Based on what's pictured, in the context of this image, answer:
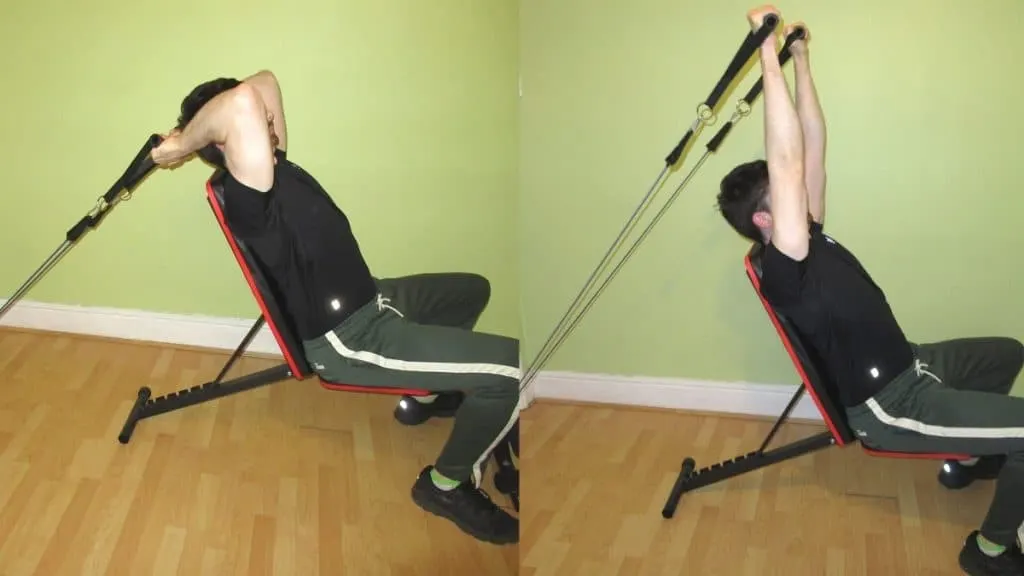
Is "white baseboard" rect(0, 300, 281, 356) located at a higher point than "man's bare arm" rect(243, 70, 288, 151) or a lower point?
lower

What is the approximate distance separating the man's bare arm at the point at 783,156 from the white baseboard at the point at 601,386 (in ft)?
1.54

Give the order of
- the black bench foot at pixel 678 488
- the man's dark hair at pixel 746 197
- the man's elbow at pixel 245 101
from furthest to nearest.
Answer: the black bench foot at pixel 678 488 < the man's dark hair at pixel 746 197 < the man's elbow at pixel 245 101

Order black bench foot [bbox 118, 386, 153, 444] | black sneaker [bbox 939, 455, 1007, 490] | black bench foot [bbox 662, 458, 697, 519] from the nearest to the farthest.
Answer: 1. black bench foot [bbox 118, 386, 153, 444]
2. black sneaker [bbox 939, 455, 1007, 490]
3. black bench foot [bbox 662, 458, 697, 519]

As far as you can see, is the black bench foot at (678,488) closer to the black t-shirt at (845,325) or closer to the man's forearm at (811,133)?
the black t-shirt at (845,325)

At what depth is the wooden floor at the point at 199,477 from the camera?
52.5 inches

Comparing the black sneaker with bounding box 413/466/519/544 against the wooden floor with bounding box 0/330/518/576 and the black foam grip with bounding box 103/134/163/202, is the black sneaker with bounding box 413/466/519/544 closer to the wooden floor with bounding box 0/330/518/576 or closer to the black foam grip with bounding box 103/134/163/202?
the wooden floor with bounding box 0/330/518/576

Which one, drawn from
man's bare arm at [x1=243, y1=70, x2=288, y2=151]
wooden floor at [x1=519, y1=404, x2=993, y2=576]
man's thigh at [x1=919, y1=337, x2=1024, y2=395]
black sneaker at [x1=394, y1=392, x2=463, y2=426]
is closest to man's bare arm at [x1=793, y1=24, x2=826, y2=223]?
man's thigh at [x1=919, y1=337, x2=1024, y2=395]

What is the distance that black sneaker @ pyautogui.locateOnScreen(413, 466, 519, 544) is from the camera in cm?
150

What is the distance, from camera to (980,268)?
5.20 ft

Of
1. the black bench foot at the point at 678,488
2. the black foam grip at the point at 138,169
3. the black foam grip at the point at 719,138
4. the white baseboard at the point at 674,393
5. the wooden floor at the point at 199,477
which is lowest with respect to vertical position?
the black bench foot at the point at 678,488

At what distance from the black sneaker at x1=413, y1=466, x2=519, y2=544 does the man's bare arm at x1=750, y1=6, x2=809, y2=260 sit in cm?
73

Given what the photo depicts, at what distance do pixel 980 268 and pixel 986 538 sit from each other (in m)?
0.50

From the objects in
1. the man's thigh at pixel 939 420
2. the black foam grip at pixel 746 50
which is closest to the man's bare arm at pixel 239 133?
the black foam grip at pixel 746 50

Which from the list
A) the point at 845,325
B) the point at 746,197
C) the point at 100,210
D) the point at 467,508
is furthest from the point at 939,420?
the point at 100,210
